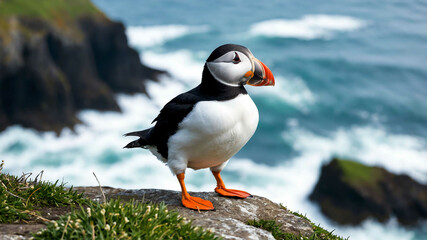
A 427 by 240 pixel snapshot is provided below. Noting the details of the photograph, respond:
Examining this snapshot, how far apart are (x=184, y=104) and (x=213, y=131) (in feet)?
1.94

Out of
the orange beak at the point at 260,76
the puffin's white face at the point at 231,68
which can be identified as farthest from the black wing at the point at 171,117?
the orange beak at the point at 260,76

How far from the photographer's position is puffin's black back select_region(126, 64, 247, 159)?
6.80 meters

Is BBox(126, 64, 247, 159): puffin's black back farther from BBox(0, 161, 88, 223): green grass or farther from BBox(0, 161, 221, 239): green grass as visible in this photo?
BBox(0, 161, 221, 239): green grass

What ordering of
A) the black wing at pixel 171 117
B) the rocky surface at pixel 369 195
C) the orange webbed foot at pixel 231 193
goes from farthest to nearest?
the rocky surface at pixel 369 195, the orange webbed foot at pixel 231 193, the black wing at pixel 171 117

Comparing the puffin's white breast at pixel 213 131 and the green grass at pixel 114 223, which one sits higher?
the puffin's white breast at pixel 213 131

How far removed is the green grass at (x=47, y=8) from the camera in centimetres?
3666

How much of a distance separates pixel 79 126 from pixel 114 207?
36185 mm

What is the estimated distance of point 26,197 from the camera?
6.66 metres

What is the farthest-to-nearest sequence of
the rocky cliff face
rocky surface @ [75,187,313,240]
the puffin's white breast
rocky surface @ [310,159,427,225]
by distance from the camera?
the rocky cliff face
rocky surface @ [310,159,427,225]
the puffin's white breast
rocky surface @ [75,187,313,240]

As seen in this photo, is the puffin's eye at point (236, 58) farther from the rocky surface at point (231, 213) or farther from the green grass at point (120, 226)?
the green grass at point (120, 226)

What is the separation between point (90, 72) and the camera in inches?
1665

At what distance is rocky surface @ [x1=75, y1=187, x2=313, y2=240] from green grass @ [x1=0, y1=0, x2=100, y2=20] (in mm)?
32147

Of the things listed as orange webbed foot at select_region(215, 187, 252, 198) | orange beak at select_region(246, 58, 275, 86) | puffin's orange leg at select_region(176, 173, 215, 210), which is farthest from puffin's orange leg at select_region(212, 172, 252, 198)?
orange beak at select_region(246, 58, 275, 86)

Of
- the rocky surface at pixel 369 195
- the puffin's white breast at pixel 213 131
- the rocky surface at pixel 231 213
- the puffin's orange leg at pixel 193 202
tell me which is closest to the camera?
the rocky surface at pixel 231 213
